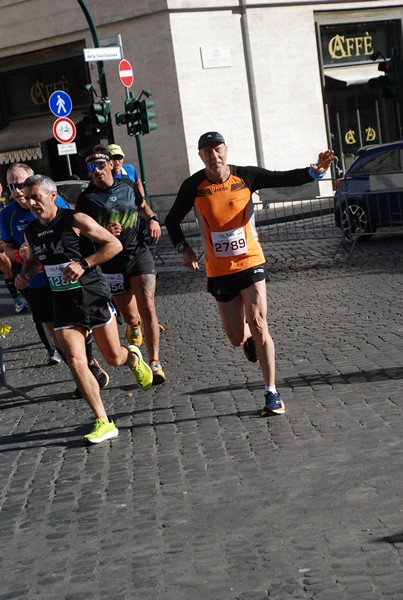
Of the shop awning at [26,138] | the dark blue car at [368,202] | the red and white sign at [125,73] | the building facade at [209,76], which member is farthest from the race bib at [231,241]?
the shop awning at [26,138]

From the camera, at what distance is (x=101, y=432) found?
732cm

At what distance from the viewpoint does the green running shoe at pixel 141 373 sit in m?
8.20

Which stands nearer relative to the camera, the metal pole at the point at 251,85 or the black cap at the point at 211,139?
the black cap at the point at 211,139

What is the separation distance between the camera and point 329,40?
30.6 metres

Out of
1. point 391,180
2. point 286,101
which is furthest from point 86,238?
point 286,101

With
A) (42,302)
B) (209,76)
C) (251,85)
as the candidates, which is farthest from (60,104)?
(42,302)

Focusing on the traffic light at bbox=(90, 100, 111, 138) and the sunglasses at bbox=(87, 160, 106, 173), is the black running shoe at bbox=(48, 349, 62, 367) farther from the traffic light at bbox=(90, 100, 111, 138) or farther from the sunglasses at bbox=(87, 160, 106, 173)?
the traffic light at bbox=(90, 100, 111, 138)

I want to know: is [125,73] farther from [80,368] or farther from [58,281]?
[80,368]

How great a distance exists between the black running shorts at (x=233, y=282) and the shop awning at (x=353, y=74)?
23583 mm

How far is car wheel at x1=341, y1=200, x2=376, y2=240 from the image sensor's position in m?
16.4

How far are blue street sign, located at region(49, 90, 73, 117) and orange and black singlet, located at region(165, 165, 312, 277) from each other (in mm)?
16599

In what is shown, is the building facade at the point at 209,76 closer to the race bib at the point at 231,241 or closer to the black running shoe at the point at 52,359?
the black running shoe at the point at 52,359

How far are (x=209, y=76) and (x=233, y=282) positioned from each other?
2123cm

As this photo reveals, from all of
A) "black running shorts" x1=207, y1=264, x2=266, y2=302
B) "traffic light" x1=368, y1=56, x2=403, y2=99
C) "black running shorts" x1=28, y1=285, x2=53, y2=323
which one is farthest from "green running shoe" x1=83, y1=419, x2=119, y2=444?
"traffic light" x1=368, y1=56, x2=403, y2=99
